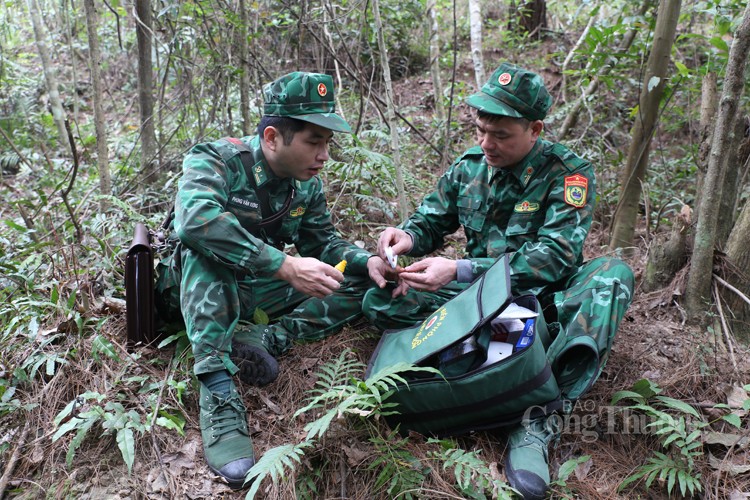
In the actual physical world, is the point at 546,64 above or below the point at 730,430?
above

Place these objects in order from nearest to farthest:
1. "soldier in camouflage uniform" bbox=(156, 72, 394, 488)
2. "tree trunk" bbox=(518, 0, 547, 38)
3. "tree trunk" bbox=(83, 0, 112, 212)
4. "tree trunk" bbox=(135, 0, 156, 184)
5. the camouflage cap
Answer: "soldier in camouflage uniform" bbox=(156, 72, 394, 488) → the camouflage cap → "tree trunk" bbox=(83, 0, 112, 212) → "tree trunk" bbox=(135, 0, 156, 184) → "tree trunk" bbox=(518, 0, 547, 38)

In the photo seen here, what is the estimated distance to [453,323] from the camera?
2.63m

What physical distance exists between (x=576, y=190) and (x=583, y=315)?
714 millimetres

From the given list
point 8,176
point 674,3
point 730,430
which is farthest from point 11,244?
point 674,3

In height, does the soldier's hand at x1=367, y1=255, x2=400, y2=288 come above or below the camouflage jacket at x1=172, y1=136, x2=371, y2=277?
below

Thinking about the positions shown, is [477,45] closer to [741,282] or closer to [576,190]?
[576,190]

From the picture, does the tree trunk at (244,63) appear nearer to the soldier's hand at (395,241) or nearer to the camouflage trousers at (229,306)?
the camouflage trousers at (229,306)

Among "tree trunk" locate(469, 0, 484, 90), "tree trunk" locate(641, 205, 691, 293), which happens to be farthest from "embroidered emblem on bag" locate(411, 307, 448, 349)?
"tree trunk" locate(469, 0, 484, 90)

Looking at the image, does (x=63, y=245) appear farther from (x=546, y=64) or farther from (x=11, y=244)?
(x=546, y=64)

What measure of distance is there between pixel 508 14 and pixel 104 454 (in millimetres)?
9784

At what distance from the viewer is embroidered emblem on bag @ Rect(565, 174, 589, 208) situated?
305cm

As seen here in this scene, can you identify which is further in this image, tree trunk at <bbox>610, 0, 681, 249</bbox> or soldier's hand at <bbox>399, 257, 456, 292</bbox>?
tree trunk at <bbox>610, 0, 681, 249</bbox>

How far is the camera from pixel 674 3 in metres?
4.03

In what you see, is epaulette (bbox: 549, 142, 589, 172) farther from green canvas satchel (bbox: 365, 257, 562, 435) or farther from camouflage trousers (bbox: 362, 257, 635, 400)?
green canvas satchel (bbox: 365, 257, 562, 435)
